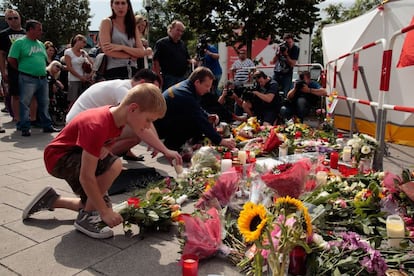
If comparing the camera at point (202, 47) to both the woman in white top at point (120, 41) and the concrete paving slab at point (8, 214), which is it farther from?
the concrete paving slab at point (8, 214)

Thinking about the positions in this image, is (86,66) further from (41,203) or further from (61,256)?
(61,256)

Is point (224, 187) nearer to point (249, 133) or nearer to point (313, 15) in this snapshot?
point (249, 133)

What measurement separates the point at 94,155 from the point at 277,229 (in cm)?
113

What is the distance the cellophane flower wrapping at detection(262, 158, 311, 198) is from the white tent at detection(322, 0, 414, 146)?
343cm

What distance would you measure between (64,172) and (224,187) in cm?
111

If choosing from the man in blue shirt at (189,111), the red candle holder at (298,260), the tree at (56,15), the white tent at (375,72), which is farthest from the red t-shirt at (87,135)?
the tree at (56,15)

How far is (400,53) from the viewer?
5941 mm

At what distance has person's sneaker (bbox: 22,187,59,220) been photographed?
8.89ft

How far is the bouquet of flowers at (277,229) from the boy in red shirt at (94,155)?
0.91m

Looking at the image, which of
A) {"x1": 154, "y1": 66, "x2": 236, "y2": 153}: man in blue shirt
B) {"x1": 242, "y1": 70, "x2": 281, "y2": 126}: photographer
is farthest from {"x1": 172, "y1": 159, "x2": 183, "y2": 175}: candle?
{"x1": 242, "y1": 70, "x2": 281, "y2": 126}: photographer

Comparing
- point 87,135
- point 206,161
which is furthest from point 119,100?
point 87,135

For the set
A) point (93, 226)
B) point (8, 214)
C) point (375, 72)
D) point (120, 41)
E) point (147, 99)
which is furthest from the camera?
point (375, 72)

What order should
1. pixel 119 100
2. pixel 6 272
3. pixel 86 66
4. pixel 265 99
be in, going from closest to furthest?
1. pixel 6 272
2. pixel 119 100
3. pixel 265 99
4. pixel 86 66

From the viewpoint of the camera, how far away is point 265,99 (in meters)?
6.70
